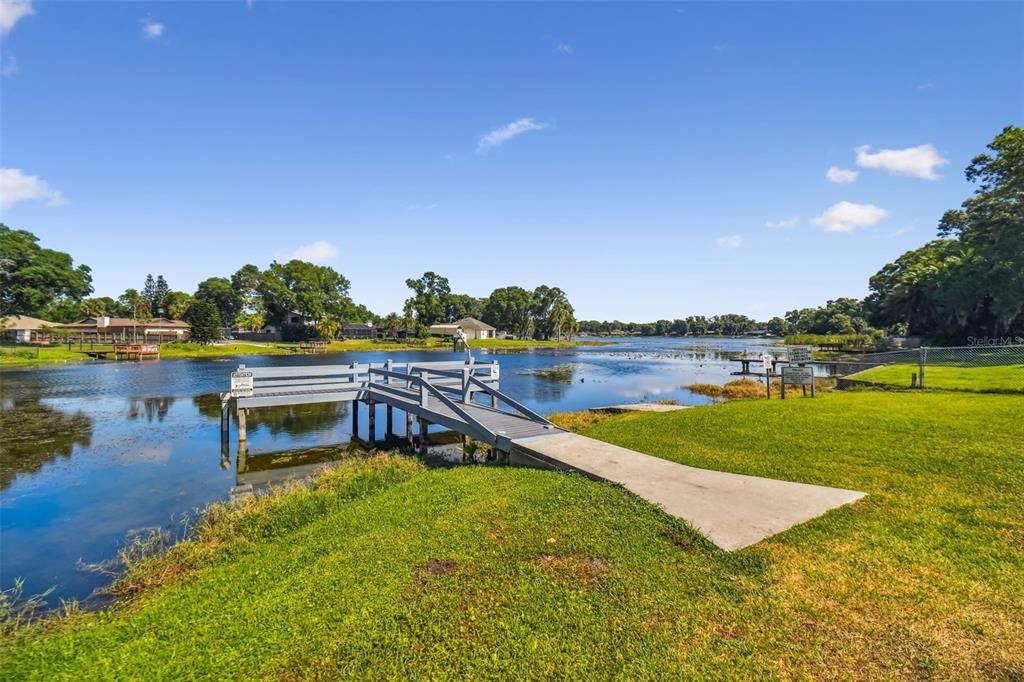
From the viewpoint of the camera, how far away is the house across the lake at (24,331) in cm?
6288

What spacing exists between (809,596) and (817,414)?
1002cm

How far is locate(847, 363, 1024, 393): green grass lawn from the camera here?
16484 millimetres

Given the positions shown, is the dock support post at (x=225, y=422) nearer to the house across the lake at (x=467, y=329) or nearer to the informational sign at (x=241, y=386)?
the informational sign at (x=241, y=386)

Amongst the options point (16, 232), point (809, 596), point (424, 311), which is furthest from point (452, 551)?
point (424, 311)

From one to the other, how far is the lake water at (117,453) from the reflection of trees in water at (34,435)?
0.04 metres

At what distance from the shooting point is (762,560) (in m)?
4.95

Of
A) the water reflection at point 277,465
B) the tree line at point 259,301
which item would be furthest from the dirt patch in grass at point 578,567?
the tree line at point 259,301

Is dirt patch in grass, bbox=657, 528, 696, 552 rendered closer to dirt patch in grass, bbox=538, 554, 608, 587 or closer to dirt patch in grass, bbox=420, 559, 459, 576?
dirt patch in grass, bbox=538, 554, 608, 587

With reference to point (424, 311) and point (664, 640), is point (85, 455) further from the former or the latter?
point (424, 311)

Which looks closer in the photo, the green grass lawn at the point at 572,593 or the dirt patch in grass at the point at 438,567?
the green grass lawn at the point at 572,593

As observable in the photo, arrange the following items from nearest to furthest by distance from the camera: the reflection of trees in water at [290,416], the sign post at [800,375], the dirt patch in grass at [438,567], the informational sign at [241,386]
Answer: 1. the dirt patch in grass at [438,567]
2. the informational sign at [241,386]
3. the sign post at [800,375]
4. the reflection of trees in water at [290,416]

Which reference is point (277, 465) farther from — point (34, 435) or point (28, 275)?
point (28, 275)

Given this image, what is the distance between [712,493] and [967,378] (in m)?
19.4

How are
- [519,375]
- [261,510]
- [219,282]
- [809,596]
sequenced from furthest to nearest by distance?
[219,282], [519,375], [261,510], [809,596]
